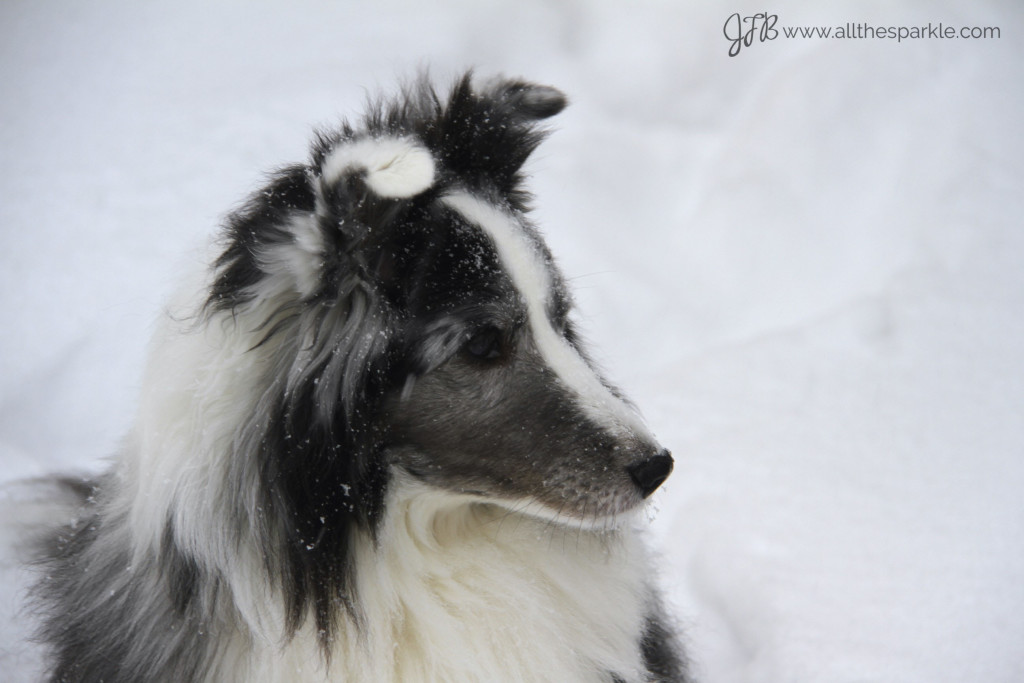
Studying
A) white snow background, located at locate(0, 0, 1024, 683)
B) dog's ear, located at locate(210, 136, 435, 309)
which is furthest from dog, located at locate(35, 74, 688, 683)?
white snow background, located at locate(0, 0, 1024, 683)

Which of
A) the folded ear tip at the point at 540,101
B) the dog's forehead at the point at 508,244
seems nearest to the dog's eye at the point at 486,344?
the dog's forehead at the point at 508,244

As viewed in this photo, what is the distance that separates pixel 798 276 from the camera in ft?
14.7

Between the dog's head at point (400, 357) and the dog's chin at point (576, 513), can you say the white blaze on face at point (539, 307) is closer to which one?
the dog's head at point (400, 357)

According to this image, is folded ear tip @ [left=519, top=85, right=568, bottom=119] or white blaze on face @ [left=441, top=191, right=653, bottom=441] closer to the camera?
white blaze on face @ [left=441, top=191, right=653, bottom=441]

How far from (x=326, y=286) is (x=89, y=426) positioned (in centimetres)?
244

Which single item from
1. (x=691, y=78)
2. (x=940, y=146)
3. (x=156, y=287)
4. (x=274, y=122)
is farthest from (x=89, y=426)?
(x=940, y=146)

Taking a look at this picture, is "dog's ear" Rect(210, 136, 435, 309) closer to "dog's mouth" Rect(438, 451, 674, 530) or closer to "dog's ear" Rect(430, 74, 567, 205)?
"dog's ear" Rect(430, 74, 567, 205)

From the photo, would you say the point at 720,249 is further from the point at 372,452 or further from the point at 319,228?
the point at 319,228

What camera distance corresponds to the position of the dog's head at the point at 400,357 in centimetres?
171

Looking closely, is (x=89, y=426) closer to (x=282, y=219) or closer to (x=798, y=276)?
(x=282, y=219)

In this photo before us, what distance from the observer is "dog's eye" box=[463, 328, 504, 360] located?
1.86 meters

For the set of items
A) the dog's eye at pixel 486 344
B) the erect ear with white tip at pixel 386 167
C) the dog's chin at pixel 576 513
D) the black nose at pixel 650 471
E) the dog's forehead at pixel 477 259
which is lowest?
the dog's chin at pixel 576 513

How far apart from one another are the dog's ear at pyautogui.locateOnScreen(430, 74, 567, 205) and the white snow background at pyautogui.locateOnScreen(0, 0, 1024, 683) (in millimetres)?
1232

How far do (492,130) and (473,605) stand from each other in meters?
1.13
